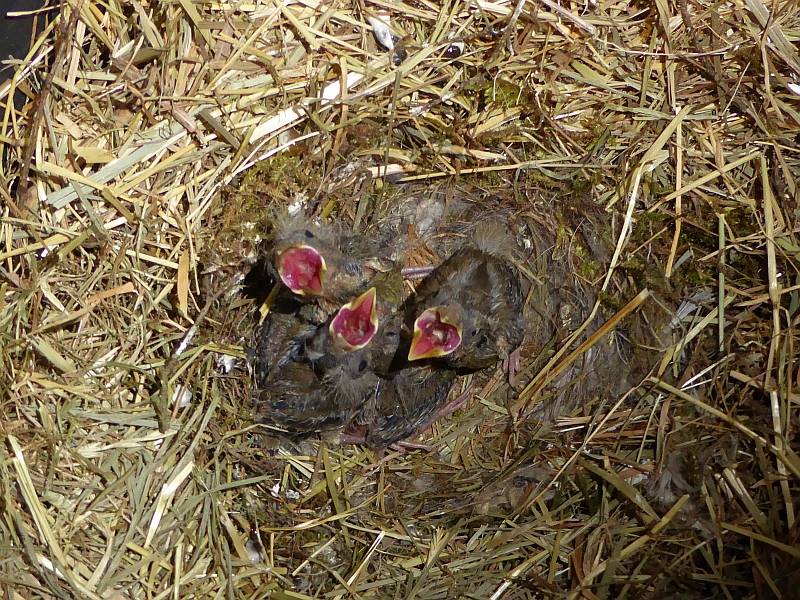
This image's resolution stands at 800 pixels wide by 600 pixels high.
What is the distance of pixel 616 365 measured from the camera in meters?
1.98

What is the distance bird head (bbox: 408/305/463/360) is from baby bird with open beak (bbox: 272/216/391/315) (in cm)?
26

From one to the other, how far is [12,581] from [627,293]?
70.4 inches

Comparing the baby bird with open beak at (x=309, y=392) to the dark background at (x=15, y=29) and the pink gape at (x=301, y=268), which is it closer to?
the pink gape at (x=301, y=268)

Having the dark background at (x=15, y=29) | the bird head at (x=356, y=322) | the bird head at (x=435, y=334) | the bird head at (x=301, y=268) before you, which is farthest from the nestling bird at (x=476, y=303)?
the dark background at (x=15, y=29)

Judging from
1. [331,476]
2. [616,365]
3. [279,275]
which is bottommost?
[331,476]

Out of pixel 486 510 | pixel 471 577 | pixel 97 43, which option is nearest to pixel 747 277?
pixel 486 510

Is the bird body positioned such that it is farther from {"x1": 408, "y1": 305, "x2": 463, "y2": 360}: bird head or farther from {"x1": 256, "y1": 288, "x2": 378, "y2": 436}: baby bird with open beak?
{"x1": 408, "y1": 305, "x2": 463, "y2": 360}: bird head

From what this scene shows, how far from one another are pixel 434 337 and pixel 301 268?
1.19ft

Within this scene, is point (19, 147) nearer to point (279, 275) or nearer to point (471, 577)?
point (279, 275)

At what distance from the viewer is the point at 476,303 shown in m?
1.82

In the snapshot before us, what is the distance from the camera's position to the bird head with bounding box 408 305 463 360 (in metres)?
1.63

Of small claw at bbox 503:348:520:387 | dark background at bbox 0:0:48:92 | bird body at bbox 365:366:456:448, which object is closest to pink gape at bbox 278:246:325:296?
bird body at bbox 365:366:456:448

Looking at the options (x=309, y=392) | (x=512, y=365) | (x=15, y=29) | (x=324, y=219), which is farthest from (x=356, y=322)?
(x=15, y=29)

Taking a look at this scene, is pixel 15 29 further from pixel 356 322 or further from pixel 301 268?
pixel 356 322
